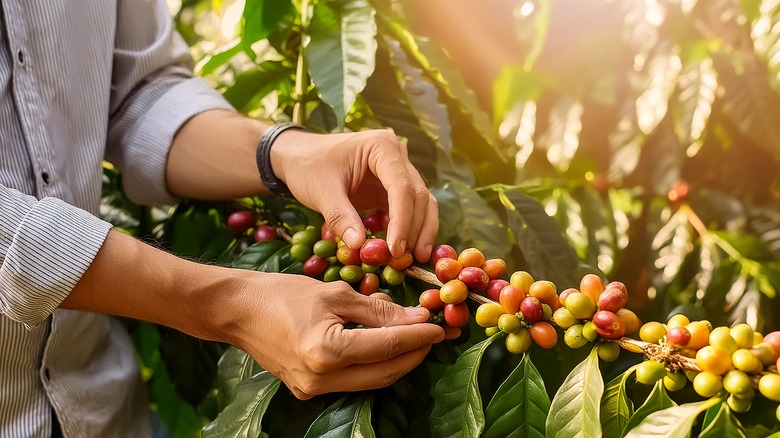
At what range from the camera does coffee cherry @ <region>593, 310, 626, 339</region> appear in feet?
1.80

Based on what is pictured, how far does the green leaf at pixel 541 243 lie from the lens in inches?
33.2

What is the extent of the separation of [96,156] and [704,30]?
1.17 meters

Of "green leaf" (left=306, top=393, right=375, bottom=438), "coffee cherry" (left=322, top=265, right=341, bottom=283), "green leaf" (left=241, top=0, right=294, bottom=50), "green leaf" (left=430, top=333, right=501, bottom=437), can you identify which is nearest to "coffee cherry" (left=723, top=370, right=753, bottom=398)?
"green leaf" (left=430, top=333, right=501, bottom=437)

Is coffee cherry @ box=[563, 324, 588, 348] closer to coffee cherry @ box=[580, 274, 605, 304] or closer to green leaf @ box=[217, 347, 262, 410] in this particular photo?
coffee cherry @ box=[580, 274, 605, 304]

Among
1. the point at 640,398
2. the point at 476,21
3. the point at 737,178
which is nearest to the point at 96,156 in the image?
the point at 640,398

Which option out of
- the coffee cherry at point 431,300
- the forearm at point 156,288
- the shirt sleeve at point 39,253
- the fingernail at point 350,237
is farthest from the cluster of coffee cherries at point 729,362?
the shirt sleeve at point 39,253

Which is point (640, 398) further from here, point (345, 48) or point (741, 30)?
point (741, 30)

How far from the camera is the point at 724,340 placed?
0.49m

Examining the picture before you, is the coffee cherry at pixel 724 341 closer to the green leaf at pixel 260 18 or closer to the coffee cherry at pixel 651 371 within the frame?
the coffee cherry at pixel 651 371

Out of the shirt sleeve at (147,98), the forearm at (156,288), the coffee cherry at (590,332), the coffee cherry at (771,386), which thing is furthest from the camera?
the shirt sleeve at (147,98)

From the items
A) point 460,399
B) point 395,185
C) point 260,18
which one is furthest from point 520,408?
point 260,18

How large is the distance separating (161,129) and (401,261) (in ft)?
1.73

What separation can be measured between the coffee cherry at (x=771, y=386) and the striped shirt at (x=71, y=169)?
613mm

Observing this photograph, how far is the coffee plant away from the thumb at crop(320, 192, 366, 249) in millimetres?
24
